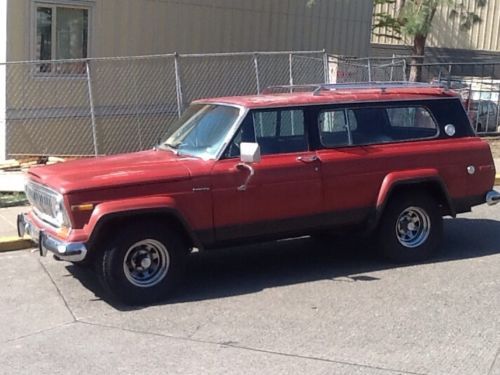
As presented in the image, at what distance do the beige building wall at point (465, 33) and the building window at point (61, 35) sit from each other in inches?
806

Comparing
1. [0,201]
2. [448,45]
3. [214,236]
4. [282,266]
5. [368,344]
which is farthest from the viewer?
[448,45]

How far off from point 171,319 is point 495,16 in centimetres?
3369

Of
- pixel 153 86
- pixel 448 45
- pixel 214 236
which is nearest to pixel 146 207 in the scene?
pixel 214 236

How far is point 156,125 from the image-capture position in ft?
55.4

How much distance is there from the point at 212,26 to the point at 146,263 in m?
11.5

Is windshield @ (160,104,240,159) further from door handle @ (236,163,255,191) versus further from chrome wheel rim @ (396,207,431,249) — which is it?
chrome wheel rim @ (396,207,431,249)

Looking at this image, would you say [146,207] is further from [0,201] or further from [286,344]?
[0,201]

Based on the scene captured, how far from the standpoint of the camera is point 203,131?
7656mm

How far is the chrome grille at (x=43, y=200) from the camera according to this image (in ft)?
22.6

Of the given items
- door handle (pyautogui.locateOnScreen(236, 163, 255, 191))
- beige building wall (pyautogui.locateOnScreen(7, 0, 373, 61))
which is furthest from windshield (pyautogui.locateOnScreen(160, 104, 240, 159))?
beige building wall (pyautogui.locateOnScreen(7, 0, 373, 61))

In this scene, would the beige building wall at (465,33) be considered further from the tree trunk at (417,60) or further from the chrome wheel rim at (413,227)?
the chrome wheel rim at (413,227)

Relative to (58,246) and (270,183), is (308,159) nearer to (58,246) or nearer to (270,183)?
(270,183)

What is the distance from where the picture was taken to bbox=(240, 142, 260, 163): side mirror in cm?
682

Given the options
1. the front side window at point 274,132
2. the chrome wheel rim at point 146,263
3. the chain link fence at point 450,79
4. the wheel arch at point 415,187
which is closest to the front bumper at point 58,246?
the chrome wheel rim at point 146,263
